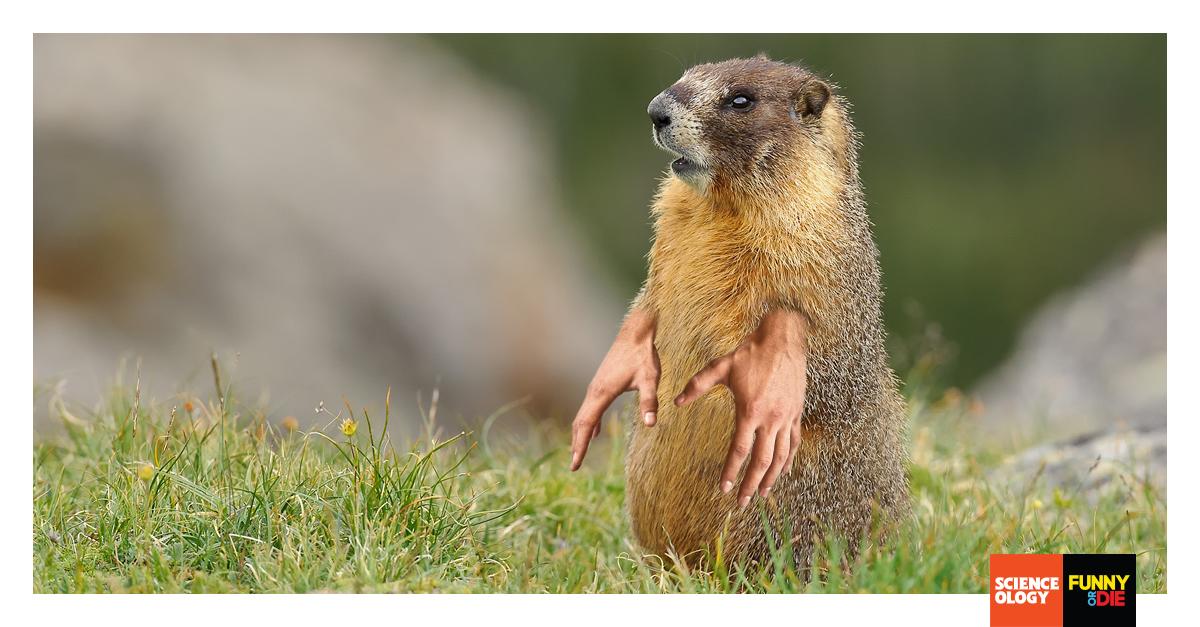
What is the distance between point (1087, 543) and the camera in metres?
5.27

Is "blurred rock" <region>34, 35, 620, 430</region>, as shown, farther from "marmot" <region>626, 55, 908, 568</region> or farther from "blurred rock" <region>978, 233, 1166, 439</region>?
"marmot" <region>626, 55, 908, 568</region>

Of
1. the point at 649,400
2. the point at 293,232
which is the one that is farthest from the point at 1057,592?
the point at 293,232

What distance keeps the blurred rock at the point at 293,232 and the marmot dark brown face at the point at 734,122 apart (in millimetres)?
5062

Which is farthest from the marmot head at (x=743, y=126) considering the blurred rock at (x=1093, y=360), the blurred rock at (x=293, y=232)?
the blurred rock at (x=293, y=232)

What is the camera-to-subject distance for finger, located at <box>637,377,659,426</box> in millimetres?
4461

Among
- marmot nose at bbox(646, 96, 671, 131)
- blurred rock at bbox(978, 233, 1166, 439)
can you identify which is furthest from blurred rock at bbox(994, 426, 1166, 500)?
marmot nose at bbox(646, 96, 671, 131)

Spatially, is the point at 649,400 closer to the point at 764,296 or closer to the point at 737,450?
the point at 737,450

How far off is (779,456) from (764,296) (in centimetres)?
60

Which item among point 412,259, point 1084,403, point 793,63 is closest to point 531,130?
point 412,259

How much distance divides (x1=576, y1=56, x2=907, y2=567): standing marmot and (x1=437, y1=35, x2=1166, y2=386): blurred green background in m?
6.23

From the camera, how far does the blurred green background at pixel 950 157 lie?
1216 centimetres

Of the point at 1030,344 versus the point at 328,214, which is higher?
the point at 328,214

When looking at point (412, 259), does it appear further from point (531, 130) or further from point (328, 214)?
point (531, 130)

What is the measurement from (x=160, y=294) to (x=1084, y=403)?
7581 millimetres
